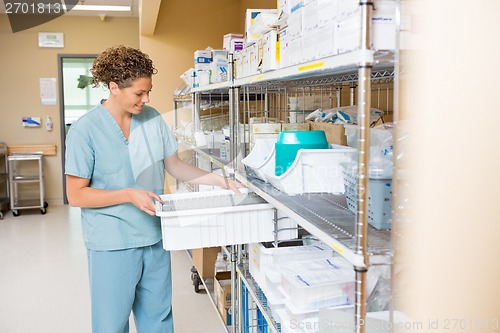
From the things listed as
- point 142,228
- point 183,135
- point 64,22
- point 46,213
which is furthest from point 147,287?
point 64,22

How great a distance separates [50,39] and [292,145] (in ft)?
22.4

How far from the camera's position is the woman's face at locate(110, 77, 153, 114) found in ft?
7.36

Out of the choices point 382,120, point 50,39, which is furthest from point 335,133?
point 50,39

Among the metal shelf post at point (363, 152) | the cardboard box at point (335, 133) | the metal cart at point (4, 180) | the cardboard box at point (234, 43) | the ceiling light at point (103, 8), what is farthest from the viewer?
the metal cart at point (4, 180)

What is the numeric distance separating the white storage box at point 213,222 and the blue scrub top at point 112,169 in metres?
0.20

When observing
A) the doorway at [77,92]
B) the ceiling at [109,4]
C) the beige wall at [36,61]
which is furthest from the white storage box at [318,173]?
the doorway at [77,92]

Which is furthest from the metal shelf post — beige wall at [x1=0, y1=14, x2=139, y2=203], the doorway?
the doorway

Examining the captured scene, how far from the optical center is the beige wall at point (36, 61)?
757 centimetres

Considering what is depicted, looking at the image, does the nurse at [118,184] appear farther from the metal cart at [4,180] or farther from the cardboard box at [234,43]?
the metal cart at [4,180]

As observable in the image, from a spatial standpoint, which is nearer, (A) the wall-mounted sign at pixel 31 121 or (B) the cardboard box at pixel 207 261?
(B) the cardboard box at pixel 207 261

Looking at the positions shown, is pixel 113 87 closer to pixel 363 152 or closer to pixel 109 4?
pixel 363 152

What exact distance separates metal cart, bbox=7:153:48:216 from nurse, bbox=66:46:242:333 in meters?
5.21

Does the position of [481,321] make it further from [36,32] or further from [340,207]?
[36,32]

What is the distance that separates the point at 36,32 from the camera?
7.60 metres
